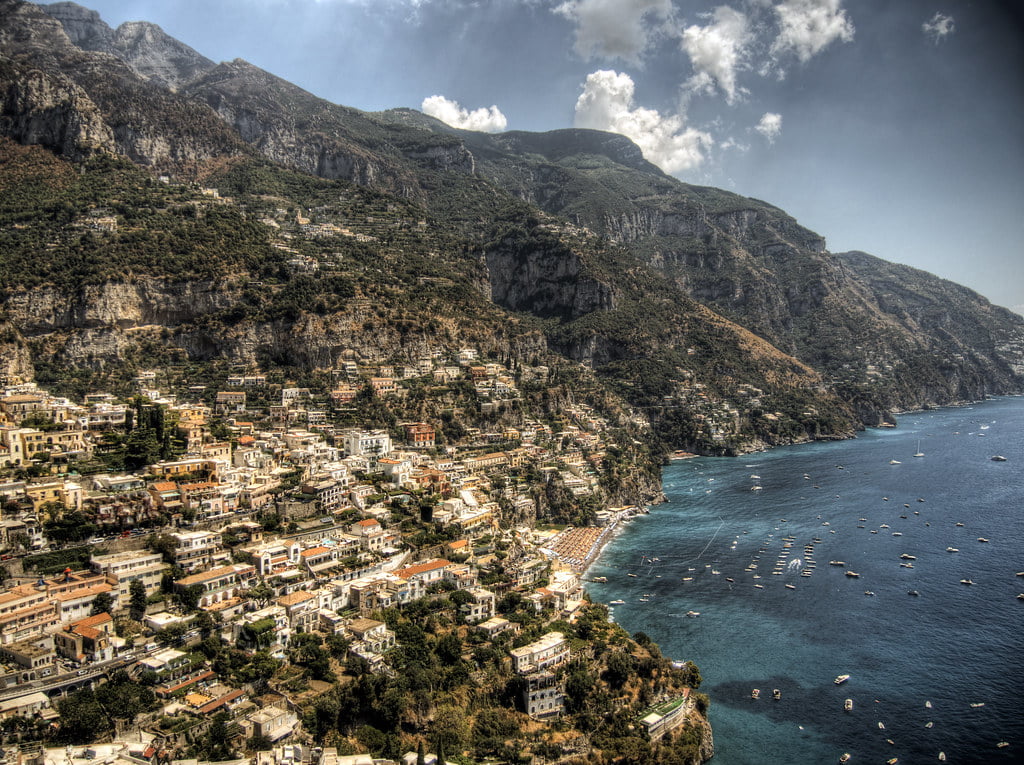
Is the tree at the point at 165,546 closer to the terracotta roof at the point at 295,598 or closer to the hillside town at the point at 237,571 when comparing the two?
the hillside town at the point at 237,571

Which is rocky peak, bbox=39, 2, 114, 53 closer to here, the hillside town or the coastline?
the hillside town

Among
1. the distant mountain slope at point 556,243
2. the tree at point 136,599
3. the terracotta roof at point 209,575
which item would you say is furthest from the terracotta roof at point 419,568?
the distant mountain slope at point 556,243

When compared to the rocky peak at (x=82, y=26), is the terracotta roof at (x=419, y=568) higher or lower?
lower

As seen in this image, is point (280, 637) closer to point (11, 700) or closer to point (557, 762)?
point (11, 700)

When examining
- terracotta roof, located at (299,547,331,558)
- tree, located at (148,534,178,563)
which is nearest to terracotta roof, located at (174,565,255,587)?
tree, located at (148,534,178,563)

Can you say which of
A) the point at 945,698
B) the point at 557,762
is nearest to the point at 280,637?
the point at 557,762

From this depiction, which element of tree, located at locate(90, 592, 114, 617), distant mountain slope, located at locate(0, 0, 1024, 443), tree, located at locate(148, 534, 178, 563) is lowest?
tree, located at locate(90, 592, 114, 617)
